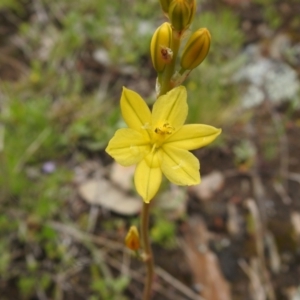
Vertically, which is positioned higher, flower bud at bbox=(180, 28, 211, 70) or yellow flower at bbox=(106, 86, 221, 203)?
flower bud at bbox=(180, 28, 211, 70)

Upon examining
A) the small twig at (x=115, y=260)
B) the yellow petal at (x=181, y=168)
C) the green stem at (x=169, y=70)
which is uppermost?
the green stem at (x=169, y=70)

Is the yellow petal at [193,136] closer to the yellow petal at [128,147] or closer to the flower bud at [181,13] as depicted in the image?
the yellow petal at [128,147]

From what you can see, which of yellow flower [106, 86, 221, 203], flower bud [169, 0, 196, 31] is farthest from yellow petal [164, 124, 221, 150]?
flower bud [169, 0, 196, 31]

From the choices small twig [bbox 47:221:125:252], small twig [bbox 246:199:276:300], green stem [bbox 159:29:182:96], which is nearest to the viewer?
green stem [bbox 159:29:182:96]

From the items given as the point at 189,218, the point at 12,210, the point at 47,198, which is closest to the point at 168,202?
the point at 189,218

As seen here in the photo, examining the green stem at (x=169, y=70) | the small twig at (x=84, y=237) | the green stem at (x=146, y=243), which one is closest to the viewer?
the green stem at (x=169, y=70)

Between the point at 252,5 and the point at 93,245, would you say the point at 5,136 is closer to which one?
the point at 93,245

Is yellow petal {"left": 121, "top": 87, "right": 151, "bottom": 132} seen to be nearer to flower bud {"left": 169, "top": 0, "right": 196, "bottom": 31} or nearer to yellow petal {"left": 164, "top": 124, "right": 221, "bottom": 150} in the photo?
yellow petal {"left": 164, "top": 124, "right": 221, "bottom": 150}

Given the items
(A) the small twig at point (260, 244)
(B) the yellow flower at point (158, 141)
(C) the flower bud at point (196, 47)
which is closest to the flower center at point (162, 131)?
(B) the yellow flower at point (158, 141)
